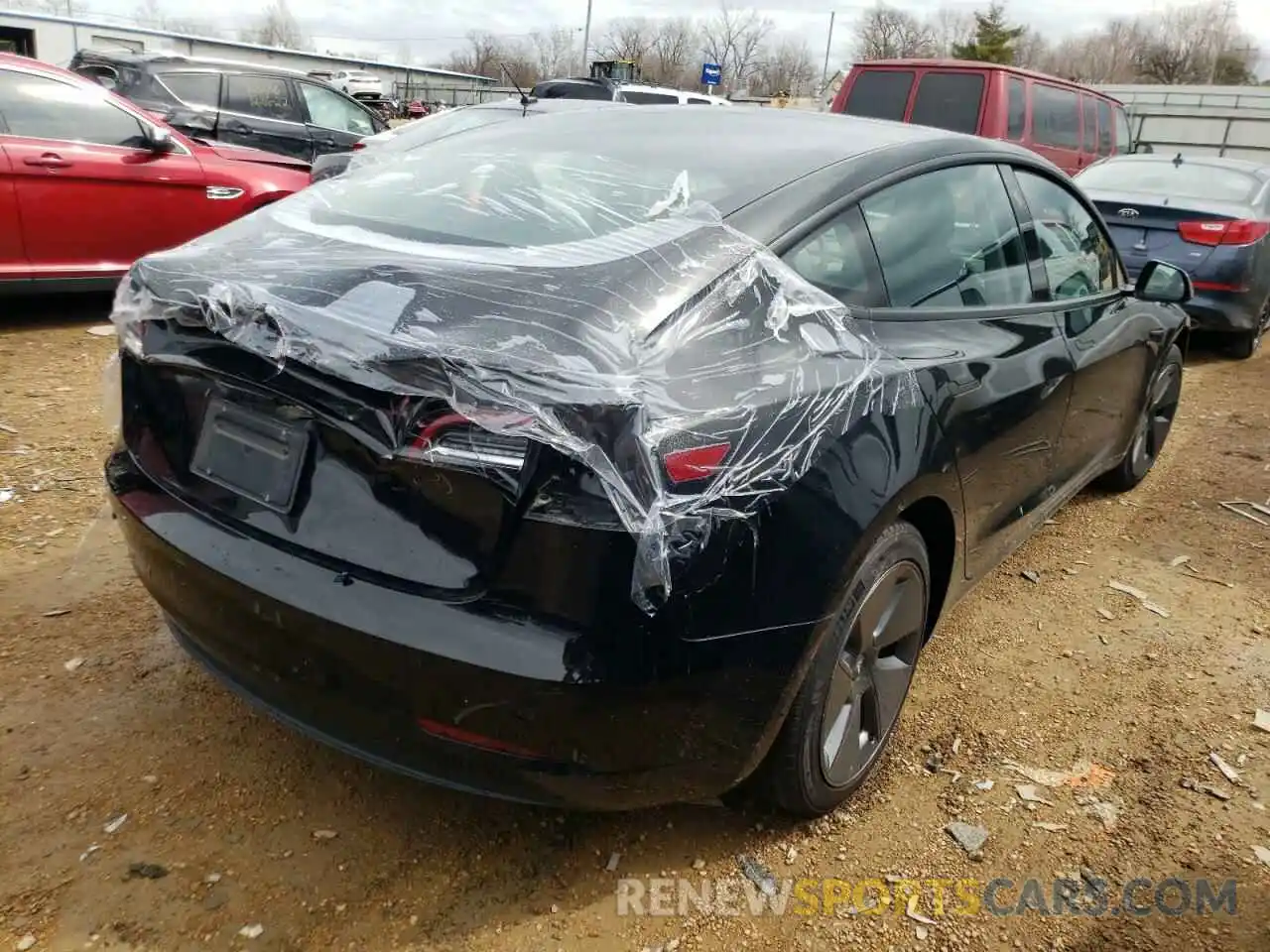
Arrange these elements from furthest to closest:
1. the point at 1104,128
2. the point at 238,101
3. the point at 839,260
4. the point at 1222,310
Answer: the point at 1104,128
the point at 238,101
the point at 1222,310
the point at 839,260

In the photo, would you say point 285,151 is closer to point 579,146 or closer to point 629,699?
point 579,146

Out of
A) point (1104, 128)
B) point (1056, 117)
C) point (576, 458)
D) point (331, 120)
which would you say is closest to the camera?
point (576, 458)

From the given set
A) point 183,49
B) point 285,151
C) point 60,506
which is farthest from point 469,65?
point 60,506

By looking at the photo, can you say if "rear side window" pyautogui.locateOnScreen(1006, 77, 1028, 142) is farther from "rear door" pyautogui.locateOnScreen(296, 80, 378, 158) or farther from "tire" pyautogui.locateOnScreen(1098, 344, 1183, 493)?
"rear door" pyautogui.locateOnScreen(296, 80, 378, 158)

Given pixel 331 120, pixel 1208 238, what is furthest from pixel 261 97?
pixel 1208 238

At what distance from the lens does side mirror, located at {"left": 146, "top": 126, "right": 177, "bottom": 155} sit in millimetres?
6148

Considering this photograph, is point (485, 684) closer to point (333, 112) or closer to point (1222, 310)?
point (1222, 310)

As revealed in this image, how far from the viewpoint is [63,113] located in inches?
231

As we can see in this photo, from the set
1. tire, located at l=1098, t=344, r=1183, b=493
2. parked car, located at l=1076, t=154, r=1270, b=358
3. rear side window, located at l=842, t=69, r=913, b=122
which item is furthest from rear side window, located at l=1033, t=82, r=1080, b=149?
tire, located at l=1098, t=344, r=1183, b=493

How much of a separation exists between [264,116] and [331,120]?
826 millimetres

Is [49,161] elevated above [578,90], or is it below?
below

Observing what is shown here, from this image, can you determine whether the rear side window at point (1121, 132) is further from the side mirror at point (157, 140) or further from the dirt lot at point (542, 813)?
the side mirror at point (157, 140)

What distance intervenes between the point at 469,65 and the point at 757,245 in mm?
87296

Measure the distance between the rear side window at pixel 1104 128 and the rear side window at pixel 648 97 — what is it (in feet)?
17.3
